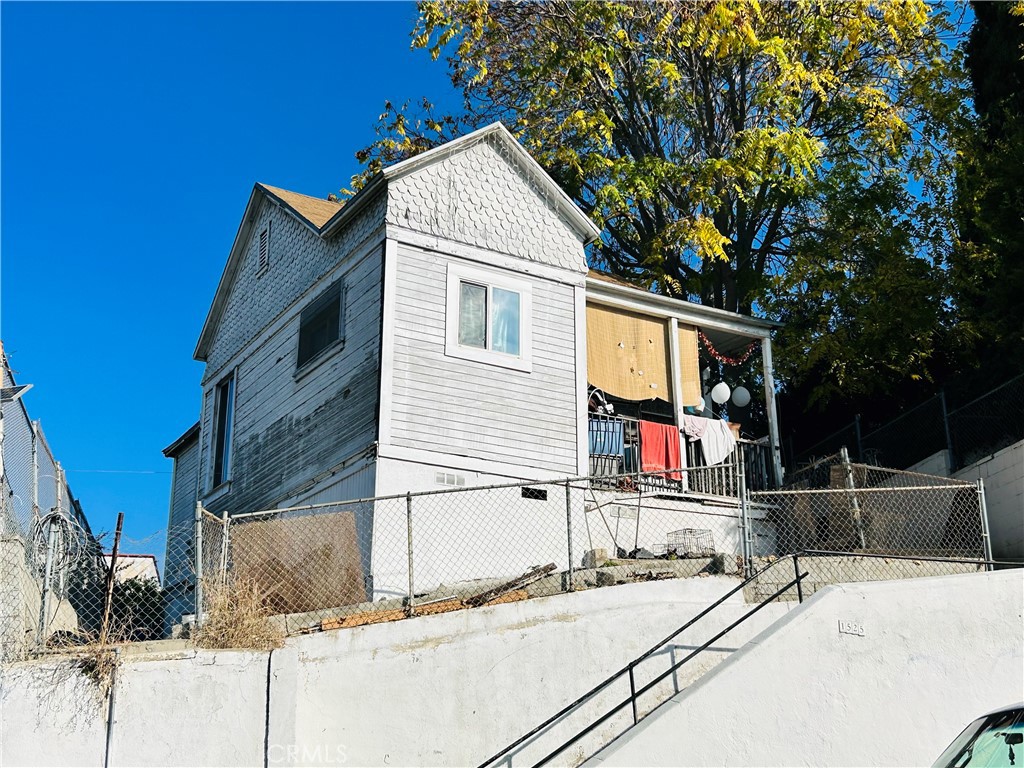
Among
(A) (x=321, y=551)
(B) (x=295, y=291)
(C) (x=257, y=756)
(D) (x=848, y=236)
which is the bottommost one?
(C) (x=257, y=756)

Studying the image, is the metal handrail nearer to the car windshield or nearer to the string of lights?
the car windshield

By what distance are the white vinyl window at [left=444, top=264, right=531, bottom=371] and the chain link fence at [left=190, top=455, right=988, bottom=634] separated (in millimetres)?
2025

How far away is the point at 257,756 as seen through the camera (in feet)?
37.3

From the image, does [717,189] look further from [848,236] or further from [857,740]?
[857,740]

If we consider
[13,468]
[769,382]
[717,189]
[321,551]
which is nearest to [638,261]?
[717,189]

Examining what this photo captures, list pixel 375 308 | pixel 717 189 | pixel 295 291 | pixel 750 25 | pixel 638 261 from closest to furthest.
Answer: pixel 375 308
pixel 295 291
pixel 750 25
pixel 717 189
pixel 638 261

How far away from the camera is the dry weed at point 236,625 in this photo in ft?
39.4

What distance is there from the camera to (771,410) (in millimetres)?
21234

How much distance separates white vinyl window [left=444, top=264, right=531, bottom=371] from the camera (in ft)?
56.9

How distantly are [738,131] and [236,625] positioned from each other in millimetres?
17610

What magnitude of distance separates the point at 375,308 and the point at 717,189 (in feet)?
34.1

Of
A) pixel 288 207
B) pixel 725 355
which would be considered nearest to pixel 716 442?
pixel 725 355

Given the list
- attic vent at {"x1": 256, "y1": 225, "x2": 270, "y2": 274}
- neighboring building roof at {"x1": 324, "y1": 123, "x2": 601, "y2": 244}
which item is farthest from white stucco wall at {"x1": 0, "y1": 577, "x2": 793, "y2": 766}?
attic vent at {"x1": 256, "y1": 225, "x2": 270, "y2": 274}

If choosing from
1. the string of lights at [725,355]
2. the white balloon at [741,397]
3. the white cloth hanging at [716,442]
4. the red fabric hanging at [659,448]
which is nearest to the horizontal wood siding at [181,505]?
the red fabric hanging at [659,448]
